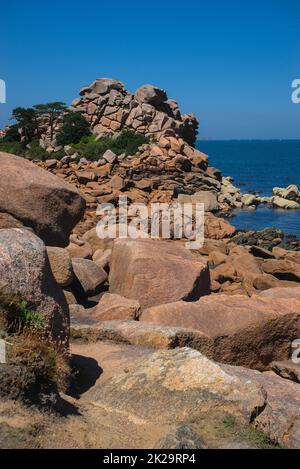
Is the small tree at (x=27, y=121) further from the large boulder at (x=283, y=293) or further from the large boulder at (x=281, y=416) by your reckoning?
the large boulder at (x=281, y=416)

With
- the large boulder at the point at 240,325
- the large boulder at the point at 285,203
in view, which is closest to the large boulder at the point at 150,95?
the large boulder at the point at 285,203

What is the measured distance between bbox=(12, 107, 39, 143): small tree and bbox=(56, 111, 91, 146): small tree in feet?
12.7

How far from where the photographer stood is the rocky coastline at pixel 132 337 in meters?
5.83

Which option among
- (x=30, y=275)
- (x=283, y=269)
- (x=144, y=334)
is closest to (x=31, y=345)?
(x=30, y=275)

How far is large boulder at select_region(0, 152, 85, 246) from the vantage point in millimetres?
12258

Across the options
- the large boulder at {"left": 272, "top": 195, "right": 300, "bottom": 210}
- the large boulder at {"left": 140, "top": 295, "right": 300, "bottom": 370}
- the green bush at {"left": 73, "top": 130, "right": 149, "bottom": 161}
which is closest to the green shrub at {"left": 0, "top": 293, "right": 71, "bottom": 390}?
the large boulder at {"left": 140, "top": 295, "right": 300, "bottom": 370}

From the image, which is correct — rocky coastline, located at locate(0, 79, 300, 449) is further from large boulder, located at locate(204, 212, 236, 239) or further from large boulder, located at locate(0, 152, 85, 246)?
large boulder, located at locate(204, 212, 236, 239)

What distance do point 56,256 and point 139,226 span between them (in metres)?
16.8

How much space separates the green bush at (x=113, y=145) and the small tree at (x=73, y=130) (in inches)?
42.4

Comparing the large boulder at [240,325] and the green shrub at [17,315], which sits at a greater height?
the green shrub at [17,315]

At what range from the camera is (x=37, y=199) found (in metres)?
12.4

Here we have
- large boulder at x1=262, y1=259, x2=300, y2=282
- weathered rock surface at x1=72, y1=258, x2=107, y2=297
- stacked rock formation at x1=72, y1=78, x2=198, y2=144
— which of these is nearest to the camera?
weathered rock surface at x1=72, y1=258, x2=107, y2=297
